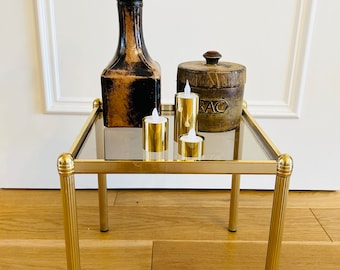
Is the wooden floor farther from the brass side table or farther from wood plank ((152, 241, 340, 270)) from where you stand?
the brass side table

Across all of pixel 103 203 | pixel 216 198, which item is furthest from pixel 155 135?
pixel 216 198

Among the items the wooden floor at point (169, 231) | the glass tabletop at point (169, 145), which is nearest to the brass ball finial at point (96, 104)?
the glass tabletop at point (169, 145)

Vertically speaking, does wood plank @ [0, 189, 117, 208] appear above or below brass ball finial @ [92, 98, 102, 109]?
below

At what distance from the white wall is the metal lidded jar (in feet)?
0.90

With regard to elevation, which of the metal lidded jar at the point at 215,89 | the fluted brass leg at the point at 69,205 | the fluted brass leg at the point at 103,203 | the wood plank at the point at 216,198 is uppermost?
the metal lidded jar at the point at 215,89

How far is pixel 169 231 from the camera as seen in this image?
3.09ft

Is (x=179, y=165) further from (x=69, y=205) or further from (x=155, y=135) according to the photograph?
(x=69, y=205)

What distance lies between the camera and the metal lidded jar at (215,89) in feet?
2.26

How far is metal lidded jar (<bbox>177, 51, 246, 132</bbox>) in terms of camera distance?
69 cm

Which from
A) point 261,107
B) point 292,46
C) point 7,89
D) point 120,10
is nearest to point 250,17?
point 292,46

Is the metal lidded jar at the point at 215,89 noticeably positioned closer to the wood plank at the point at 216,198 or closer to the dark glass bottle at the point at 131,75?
the dark glass bottle at the point at 131,75

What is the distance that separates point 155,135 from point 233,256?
38 centimetres

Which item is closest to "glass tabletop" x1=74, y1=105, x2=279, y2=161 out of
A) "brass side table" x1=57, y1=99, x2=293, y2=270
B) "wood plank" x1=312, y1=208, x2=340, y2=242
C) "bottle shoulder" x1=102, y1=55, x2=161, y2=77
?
"brass side table" x1=57, y1=99, x2=293, y2=270

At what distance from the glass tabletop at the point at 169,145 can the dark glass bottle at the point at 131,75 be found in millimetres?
48
